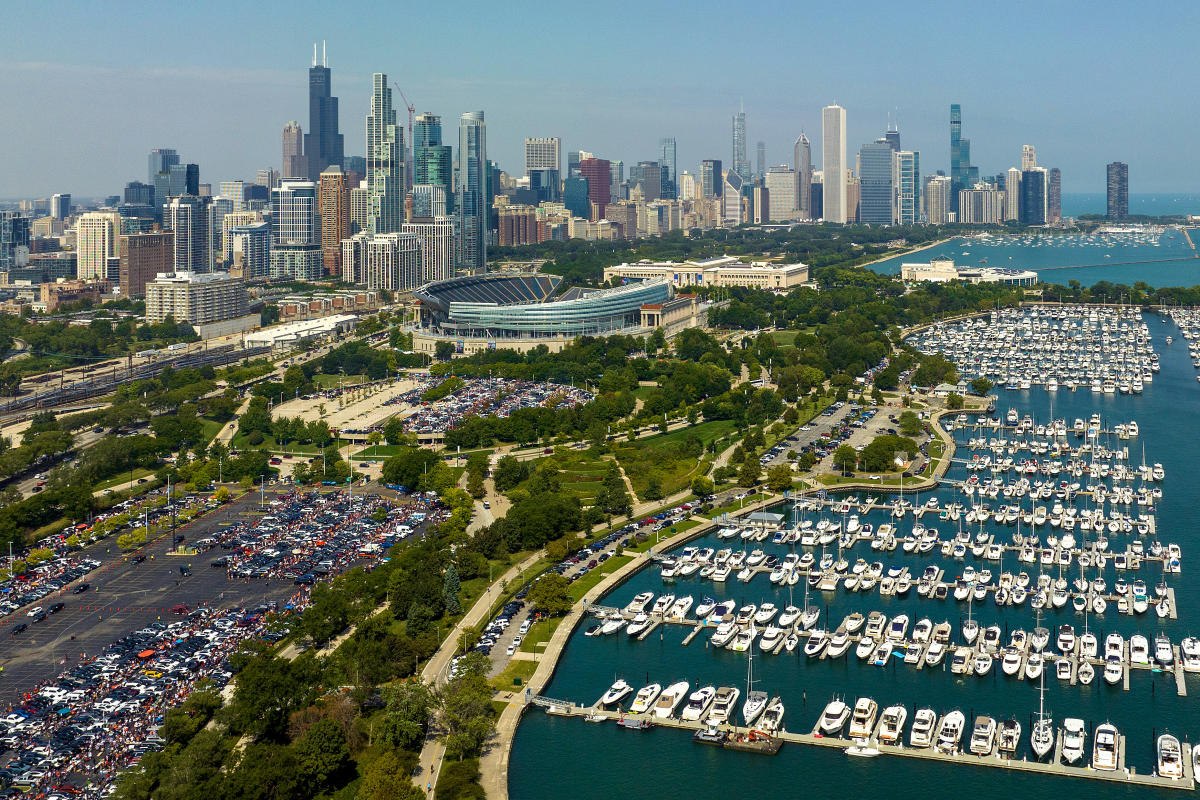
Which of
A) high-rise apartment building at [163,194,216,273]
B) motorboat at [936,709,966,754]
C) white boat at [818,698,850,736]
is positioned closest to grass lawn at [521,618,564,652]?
white boat at [818,698,850,736]

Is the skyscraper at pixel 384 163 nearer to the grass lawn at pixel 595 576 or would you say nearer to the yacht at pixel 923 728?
the grass lawn at pixel 595 576

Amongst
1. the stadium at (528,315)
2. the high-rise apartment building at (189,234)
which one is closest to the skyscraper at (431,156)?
the high-rise apartment building at (189,234)

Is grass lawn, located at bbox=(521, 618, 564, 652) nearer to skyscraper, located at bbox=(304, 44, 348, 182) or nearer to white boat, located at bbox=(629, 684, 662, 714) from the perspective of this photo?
white boat, located at bbox=(629, 684, 662, 714)

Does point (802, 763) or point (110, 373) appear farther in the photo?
point (110, 373)

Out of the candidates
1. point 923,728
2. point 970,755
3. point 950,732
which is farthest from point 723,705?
point 970,755

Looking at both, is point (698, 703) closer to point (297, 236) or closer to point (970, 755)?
point (970, 755)

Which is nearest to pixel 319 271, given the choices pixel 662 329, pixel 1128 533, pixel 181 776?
pixel 662 329

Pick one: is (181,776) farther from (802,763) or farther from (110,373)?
(110,373)
